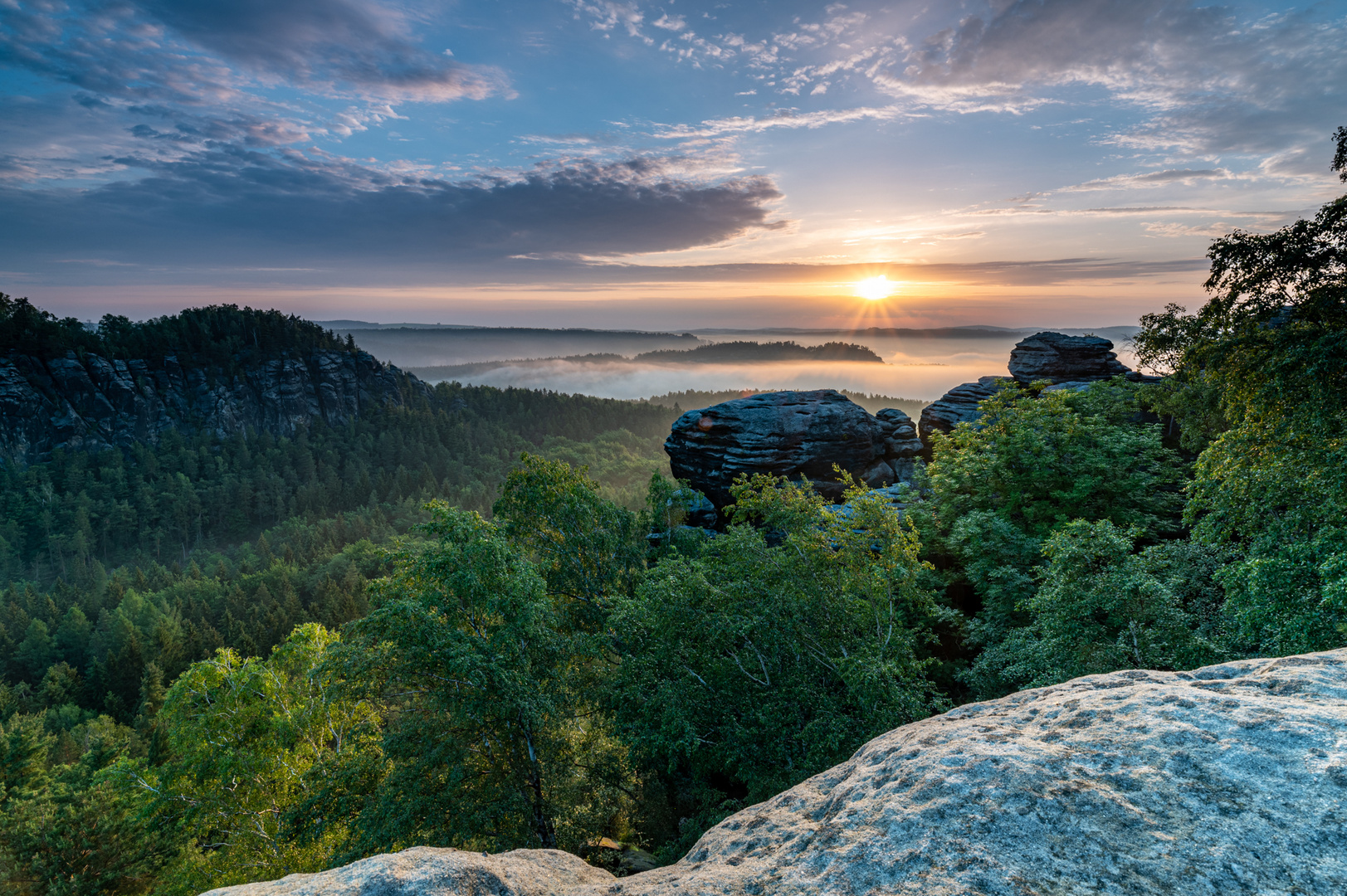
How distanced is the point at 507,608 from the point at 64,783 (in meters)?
37.9

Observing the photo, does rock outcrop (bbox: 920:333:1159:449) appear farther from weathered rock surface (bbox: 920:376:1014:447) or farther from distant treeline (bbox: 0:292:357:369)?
distant treeline (bbox: 0:292:357:369)

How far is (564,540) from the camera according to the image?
21.4 m

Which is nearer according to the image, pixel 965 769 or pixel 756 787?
pixel 965 769

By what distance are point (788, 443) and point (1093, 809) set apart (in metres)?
34.7

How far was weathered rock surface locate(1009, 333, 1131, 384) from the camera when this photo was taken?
40438mm

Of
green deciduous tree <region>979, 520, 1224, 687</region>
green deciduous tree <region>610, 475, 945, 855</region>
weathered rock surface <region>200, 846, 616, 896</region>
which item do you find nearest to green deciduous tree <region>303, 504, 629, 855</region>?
green deciduous tree <region>610, 475, 945, 855</region>

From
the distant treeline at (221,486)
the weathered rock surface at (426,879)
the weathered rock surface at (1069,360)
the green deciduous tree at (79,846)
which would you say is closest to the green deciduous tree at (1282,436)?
the weathered rock surface at (426,879)

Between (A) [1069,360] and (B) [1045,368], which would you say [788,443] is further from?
(A) [1069,360]

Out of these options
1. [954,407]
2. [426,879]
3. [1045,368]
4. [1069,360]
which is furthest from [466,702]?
[1069,360]

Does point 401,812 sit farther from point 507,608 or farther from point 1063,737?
point 1063,737

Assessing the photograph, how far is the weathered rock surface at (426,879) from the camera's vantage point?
4.12 metres

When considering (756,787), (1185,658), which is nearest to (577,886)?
(756,787)

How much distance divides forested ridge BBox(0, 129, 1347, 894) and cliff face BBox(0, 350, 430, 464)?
7463 inches

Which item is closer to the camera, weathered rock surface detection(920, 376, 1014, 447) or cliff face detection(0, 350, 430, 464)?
weathered rock surface detection(920, 376, 1014, 447)
